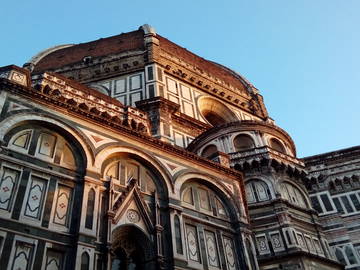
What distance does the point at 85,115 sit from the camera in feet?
43.6

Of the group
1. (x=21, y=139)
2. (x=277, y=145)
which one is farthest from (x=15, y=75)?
(x=277, y=145)

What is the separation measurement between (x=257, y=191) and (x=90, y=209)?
11.5 m

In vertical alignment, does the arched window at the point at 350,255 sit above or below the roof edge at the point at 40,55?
below

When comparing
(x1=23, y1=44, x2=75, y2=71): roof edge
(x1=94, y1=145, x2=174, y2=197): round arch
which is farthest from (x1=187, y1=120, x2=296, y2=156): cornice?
(x1=23, y1=44, x2=75, y2=71): roof edge

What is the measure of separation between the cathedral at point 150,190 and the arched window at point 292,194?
0.26 ft

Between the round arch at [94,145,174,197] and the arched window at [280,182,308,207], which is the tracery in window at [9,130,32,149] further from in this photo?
the arched window at [280,182,308,207]

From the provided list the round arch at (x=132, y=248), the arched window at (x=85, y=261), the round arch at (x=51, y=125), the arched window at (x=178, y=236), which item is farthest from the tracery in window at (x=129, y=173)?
the arched window at (x=85, y=261)

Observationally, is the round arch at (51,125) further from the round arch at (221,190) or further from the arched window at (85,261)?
the round arch at (221,190)

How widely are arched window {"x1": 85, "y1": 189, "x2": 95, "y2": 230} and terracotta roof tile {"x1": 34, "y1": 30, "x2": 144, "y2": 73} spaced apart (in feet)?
71.0

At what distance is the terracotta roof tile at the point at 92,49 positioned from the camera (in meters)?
32.3

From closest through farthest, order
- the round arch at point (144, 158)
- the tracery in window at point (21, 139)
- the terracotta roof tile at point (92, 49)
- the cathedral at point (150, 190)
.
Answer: the cathedral at point (150, 190), the tracery in window at point (21, 139), the round arch at point (144, 158), the terracotta roof tile at point (92, 49)

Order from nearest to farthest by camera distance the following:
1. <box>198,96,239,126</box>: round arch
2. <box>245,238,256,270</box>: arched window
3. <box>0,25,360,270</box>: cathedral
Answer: <box>0,25,360,270</box>: cathedral, <box>245,238,256,270</box>: arched window, <box>198,96,239,126</box>: round arch

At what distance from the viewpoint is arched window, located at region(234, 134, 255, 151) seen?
2294 cm

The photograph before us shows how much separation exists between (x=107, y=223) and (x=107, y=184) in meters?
1.48
